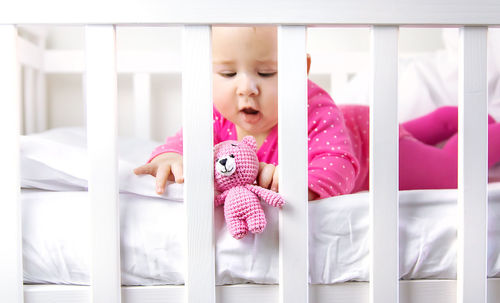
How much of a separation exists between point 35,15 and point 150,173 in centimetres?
25

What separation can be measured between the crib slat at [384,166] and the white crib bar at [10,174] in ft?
1.39

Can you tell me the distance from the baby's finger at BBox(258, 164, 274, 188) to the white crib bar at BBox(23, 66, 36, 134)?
1049 millimetres

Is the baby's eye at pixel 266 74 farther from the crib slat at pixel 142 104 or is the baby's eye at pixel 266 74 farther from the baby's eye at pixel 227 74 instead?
the crib slat at pixel 142 104

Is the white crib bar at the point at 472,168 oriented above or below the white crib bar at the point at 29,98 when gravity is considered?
below

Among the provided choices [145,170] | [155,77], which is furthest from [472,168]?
[155,77]

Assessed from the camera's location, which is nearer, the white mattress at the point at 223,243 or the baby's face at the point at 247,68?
the white mattress at the point at 223,243

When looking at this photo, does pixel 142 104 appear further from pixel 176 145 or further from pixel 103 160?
pixel 103 160

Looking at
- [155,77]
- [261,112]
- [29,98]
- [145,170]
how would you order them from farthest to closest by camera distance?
[155,77] → [29,98] → [261,112] → [145,170]

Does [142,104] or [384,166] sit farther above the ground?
[142,104]

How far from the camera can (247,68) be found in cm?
76

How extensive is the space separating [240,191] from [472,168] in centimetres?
29

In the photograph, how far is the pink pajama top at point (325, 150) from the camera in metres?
0.70

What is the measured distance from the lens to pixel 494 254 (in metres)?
0.67

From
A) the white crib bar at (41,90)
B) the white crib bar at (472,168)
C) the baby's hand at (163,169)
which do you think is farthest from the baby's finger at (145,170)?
the white crib bar at (41,90)
